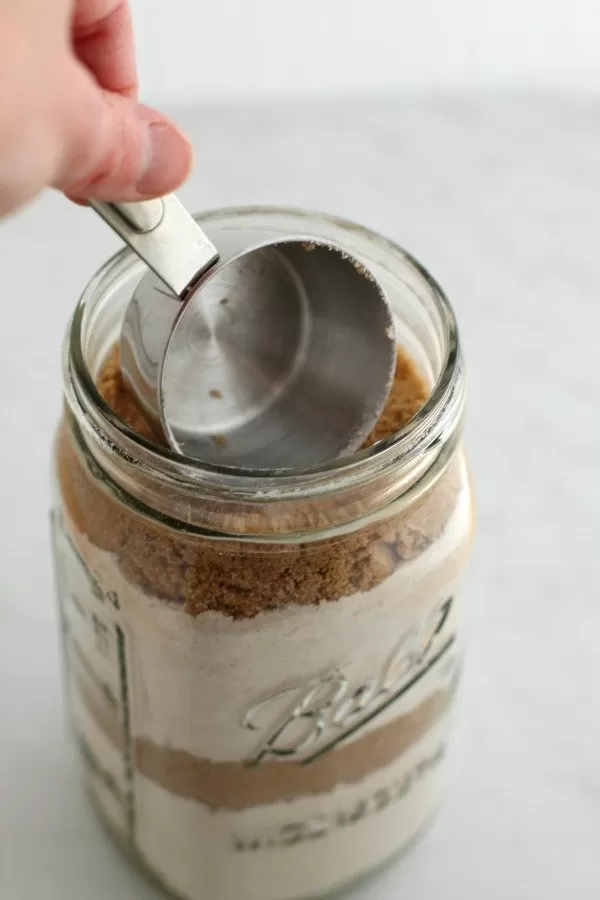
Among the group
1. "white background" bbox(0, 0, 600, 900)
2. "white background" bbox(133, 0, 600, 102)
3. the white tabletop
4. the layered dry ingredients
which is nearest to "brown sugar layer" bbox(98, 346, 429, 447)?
the layered dry ingredients

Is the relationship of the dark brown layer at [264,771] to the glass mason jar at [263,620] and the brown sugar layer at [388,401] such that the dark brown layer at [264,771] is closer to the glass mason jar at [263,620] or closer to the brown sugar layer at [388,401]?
the glass mason jar at [263,620]

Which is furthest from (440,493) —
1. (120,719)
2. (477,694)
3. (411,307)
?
(477,694)

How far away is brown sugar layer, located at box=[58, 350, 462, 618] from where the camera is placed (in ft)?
1.72

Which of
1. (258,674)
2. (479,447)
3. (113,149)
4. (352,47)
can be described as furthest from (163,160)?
(352,47)

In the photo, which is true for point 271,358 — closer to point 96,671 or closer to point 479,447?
point 96,671

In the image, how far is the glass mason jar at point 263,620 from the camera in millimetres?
519

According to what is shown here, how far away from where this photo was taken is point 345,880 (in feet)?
2.34

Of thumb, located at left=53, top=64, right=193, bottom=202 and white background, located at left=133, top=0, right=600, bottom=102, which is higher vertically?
thumb, located at left=53, top=64, right=193, bottom=202

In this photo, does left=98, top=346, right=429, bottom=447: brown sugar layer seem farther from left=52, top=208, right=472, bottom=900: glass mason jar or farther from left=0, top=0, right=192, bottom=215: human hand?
left=0, top=0, right=192, bottom=215: human hand

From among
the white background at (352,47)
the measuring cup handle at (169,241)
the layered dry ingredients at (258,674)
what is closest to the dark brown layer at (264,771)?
the layered dry ingredients at (258,674)

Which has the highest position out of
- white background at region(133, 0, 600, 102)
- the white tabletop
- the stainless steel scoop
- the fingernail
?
the fingernail

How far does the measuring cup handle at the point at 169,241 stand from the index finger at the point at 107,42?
0.21ft

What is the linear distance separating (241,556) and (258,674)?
66 mm

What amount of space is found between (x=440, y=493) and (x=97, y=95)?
0.87 ft
